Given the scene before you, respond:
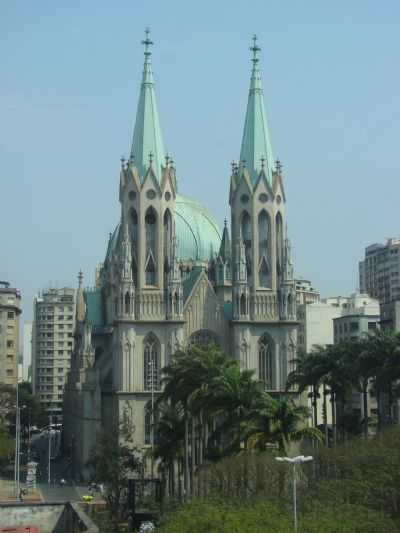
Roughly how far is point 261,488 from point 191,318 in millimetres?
45334

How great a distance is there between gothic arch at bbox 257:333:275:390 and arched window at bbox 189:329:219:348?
12.8ft

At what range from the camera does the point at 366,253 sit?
197125 mm

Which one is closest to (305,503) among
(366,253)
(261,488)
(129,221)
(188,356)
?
(261,488)

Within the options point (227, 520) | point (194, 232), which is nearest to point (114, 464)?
point (227, 520)

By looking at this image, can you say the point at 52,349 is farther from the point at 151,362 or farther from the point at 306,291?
the point at 151,362

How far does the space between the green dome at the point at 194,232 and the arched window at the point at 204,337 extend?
14.6 m

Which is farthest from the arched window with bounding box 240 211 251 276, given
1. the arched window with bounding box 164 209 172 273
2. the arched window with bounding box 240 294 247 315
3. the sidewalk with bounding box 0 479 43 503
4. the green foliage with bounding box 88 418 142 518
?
the sidewalk with bounding box 0 479 43 503

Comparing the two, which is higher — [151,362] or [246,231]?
[246,231]

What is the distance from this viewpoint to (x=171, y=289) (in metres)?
96.4

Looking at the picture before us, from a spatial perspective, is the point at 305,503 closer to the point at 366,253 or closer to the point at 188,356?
the point at 188,356

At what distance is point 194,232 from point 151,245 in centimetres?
1582

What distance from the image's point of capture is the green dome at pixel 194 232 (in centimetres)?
11300

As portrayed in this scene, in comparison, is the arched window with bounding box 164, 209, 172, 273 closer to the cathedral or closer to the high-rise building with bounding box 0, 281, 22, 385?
the cathedral

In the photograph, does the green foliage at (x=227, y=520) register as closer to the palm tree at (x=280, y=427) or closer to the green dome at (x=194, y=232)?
the palm tree at (x=280, y=427)
